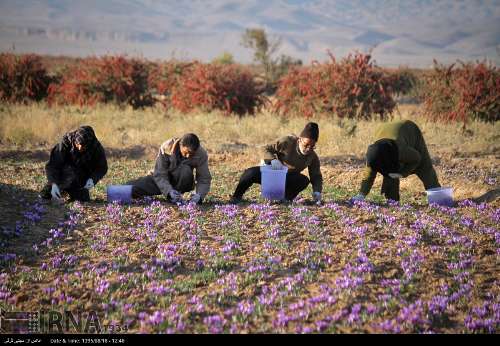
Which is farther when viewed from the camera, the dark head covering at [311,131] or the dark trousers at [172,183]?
the dark trousers at [172,183]

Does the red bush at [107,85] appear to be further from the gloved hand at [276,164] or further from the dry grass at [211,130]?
the gloved hand at [276,164]

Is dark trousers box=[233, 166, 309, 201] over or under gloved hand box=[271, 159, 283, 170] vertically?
under

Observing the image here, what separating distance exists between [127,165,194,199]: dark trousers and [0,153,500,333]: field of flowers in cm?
16

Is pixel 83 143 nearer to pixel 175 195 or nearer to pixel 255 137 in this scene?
pixel 175 195

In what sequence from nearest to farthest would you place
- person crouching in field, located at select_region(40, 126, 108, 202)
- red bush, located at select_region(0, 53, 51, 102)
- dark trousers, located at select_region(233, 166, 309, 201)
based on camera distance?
person crouching in field, located at select_region(40, 126, 108, 202) → dark trousers, located at select_region(233, 166, 309, 201) → red bush, located at select_region(0, 53, 51, 102)

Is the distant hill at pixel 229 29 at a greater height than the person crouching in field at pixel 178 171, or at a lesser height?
greater

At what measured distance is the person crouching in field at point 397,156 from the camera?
7.43 m

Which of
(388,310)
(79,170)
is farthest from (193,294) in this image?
(79,170)

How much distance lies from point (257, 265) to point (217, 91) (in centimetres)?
1433

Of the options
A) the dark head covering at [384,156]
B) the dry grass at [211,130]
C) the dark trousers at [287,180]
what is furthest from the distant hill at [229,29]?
the dark head covering at [384,156]

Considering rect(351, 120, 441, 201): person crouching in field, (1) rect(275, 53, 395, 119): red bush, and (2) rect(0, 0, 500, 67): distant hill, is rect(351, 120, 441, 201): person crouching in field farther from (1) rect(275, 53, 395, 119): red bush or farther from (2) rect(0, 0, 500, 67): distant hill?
(2) rect(0, 0, 500, 67): distant hill

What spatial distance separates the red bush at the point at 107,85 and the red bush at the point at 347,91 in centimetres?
609

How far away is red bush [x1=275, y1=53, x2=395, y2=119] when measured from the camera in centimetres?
1761

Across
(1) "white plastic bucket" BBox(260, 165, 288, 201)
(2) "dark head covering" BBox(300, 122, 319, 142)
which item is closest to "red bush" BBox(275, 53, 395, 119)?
(1) "white plastic bucket" BBox(260, 165, 288, 201)
